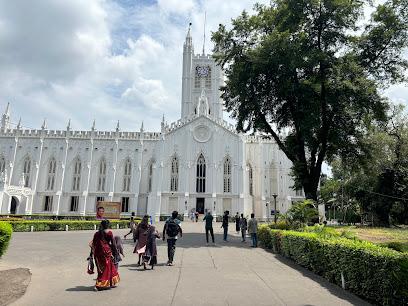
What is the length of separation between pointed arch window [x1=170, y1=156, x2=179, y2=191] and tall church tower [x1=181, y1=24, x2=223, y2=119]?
1740cm

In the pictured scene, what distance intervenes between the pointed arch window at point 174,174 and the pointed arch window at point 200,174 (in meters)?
2.99

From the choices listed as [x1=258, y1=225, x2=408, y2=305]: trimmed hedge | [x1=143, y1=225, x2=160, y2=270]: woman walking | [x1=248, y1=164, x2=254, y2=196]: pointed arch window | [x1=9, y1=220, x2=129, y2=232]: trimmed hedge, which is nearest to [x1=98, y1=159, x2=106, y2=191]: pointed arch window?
[x1=248, y1=164, x2=254, y2=196]: pointed arch window

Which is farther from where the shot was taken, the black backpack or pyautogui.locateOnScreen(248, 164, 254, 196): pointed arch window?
pyautogui.locateOnScreen(248, 164, 254, 196): pointed arch window

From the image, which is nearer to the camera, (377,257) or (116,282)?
(377,257)

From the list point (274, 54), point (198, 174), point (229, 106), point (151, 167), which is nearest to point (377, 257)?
point (274, 54)

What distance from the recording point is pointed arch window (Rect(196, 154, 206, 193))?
47.0 meters

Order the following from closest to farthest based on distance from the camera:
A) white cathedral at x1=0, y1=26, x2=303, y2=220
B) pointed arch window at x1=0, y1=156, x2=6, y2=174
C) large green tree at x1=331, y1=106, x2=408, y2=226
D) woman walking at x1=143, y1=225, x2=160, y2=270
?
woman walking at x1=143, y1=225, x2=160, y2=270 → large green tree at x1=331, y1=106, x2=408, y2=226 → white cathedral at x1=0, y1=26, x2=303, y2=220 → pointed arch window at x1=0, y1=156, x2=6, y2=174

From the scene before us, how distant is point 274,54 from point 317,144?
654 cm

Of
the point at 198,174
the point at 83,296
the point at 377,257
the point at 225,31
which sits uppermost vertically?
the point at 225,31

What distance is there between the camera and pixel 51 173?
5109 cm

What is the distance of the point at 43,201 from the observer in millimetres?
49656

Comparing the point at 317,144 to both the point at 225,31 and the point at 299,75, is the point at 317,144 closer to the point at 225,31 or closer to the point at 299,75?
the point at 299,75

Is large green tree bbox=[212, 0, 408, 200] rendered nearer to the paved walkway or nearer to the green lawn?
the green lawn

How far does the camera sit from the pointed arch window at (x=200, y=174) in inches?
1852
